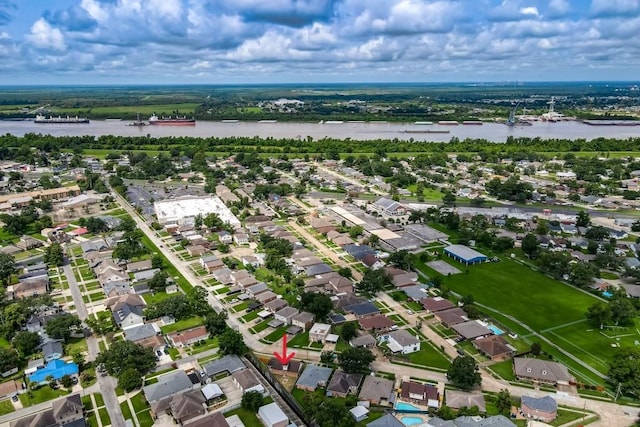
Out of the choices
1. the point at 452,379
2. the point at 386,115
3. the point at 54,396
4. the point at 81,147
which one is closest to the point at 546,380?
the point at 452,379

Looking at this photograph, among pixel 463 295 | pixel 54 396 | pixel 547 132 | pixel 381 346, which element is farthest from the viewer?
pixel 547 132

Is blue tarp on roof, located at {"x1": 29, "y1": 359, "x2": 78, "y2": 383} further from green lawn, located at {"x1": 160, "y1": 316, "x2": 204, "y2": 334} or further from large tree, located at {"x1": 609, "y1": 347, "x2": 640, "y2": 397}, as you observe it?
large tree, located at {"x1": 609, "y1": 347, "x2": 640, "y2": 397}

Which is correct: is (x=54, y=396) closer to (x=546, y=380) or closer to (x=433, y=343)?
(x=433, y=343)

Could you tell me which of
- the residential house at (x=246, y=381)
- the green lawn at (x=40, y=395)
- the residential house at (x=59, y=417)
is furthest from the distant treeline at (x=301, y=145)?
the residential house at (x=59, y=417)

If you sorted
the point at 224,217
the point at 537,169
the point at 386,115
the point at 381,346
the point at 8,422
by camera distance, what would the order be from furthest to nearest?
the point at 386,115 → the point at 537,169 → the point at 224,217 → the point at 381,346 → the point at 8,422

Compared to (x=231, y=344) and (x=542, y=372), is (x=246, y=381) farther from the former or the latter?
(x=542, y=372)

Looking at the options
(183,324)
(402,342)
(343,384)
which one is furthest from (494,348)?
(183,324)

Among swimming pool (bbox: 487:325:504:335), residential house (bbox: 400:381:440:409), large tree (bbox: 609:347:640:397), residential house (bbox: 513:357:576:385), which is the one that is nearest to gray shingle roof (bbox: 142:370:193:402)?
residential house (bbox: 400:381:440:409)
